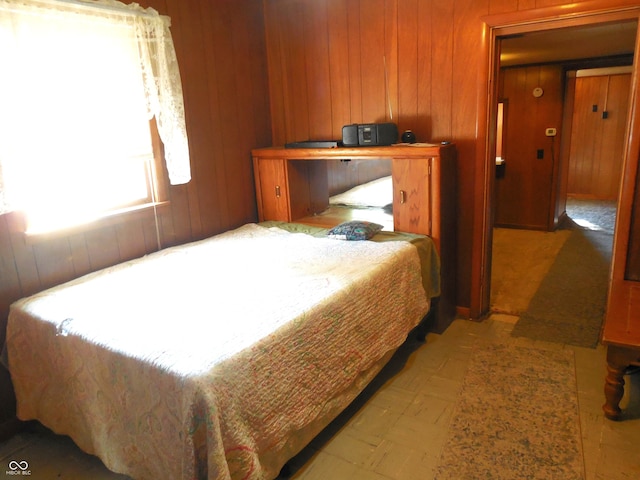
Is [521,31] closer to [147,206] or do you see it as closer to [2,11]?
[147,206]

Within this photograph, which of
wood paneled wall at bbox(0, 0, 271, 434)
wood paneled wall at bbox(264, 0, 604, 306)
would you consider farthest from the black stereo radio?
wood paneled wall at bbox(0, 0, 271, 434)

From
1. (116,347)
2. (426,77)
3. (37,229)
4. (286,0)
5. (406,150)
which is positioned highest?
(286,0)

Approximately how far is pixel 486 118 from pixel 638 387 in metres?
1.64

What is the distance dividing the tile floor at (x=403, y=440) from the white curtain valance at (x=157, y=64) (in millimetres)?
1518

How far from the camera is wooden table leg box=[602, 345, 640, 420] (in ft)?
6.28

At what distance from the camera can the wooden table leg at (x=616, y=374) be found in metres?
1.91

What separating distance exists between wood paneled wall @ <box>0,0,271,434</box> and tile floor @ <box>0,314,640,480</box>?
459 mm

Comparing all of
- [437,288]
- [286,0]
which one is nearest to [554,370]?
[437,288]

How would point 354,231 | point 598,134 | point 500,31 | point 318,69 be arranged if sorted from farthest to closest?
point 598,134
point 318,69
point 354,231
point 500,31

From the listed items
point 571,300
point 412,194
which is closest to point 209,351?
point 412,194

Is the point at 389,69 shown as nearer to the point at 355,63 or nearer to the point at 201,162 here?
the point at 355,63

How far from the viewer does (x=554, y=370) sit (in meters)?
2.44

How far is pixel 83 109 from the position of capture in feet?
7.31

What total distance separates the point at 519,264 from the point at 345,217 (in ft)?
6.27
